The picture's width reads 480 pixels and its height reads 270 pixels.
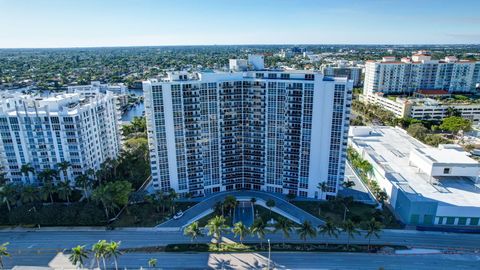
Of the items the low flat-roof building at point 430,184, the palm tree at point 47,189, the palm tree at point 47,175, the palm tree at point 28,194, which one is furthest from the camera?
the palm tree at point 47,175

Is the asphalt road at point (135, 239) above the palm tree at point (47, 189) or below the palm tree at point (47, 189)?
below

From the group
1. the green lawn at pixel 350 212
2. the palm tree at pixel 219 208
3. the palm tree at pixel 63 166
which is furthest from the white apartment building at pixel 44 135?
the green lawn at pixel 350 212

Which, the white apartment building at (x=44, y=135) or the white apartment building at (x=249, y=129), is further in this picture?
the white apartment building at (x=44, y=135)

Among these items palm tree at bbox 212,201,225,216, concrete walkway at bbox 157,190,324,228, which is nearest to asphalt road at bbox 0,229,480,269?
concrete walkway at bbox 157,190,324,228

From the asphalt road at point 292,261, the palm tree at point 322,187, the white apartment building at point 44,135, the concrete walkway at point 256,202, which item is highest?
the white apartment building at point 44,135

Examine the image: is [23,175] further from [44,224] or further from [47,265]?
[47,265]

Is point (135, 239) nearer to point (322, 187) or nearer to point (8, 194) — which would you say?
point (8, 194)

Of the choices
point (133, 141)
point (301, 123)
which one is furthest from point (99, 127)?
point (301, 123)

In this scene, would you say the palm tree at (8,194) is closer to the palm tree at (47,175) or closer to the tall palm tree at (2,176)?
the palm tree at (47,175)
